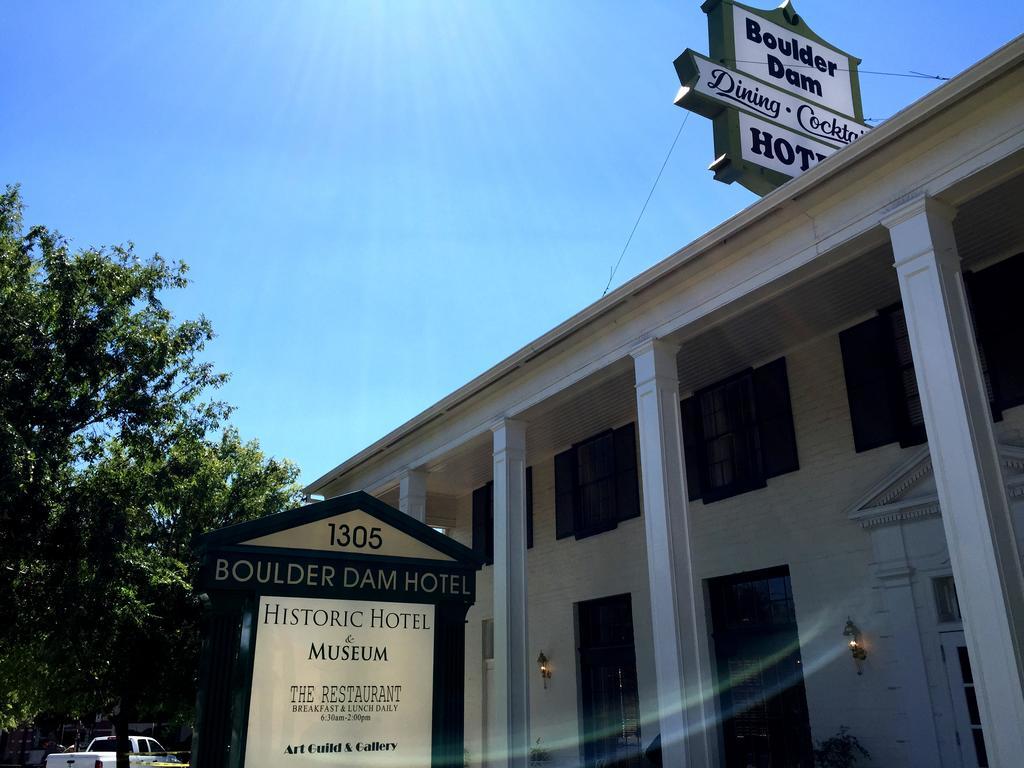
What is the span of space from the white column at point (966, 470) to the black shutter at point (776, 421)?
4.83 meters

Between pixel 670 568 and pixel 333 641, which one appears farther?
pixel 670 568

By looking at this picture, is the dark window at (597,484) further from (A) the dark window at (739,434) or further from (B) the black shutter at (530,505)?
(A) the dark window at (739,434)

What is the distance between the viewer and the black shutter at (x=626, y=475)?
49.7 ft

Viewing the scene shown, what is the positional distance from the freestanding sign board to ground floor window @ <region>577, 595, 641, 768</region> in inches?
366

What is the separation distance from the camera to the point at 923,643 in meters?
10.3

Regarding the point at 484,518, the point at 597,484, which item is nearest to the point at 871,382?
the point at 597,484

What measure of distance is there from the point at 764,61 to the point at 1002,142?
239 inches

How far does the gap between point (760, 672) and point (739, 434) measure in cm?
344

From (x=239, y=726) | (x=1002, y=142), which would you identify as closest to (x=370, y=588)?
(x=239, y=726)

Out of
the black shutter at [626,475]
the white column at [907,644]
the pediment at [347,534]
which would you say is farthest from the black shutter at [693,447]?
the pediment at [347,534]

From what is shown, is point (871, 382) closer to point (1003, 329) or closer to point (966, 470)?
point (1003, 329)

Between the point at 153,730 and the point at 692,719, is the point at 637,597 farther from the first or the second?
the point at 153,730

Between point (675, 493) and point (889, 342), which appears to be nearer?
point (675, 493)

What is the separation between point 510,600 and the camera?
1262 cm
